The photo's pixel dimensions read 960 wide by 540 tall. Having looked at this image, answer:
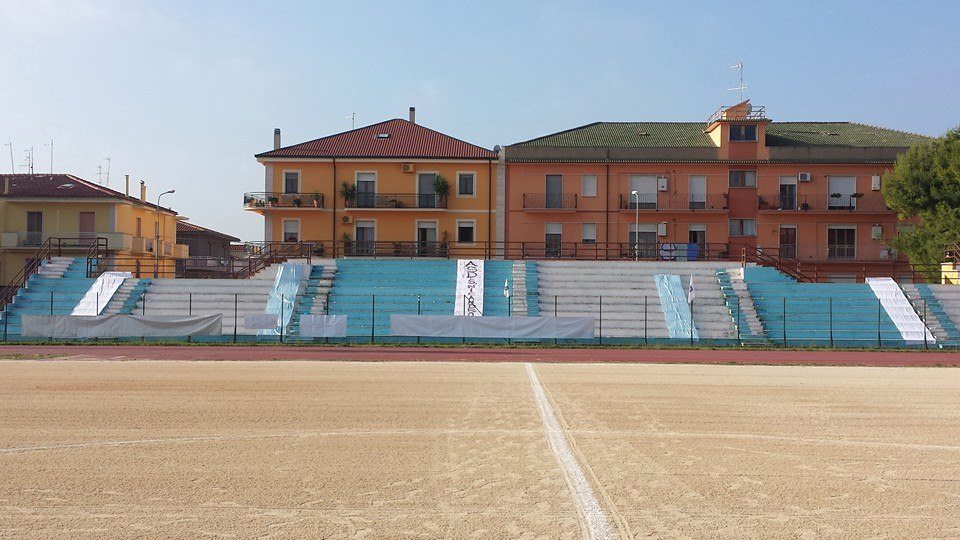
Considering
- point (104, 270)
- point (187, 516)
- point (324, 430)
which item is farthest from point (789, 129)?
point (187, 516)

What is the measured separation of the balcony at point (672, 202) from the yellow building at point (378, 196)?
848 cm

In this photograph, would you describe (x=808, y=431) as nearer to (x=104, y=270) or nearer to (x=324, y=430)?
(x=324, y=430)

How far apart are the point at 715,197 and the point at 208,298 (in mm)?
31164

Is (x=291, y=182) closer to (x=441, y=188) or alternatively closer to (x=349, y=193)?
(x=349, y=193)

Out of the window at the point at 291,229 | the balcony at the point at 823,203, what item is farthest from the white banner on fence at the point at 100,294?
the balcony at the point at 823,203

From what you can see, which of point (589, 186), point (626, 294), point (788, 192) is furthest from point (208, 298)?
point (788, 192)

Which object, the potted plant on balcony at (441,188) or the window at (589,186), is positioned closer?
the potted plant on balcony at (441,188)

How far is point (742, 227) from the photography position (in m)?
55.9

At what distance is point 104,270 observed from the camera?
4712cm

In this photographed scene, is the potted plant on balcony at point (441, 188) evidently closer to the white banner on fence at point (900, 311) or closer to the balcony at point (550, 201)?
the balcony at point (550, 201)

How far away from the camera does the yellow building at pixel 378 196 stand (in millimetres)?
54875

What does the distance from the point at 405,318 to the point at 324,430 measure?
21.6m

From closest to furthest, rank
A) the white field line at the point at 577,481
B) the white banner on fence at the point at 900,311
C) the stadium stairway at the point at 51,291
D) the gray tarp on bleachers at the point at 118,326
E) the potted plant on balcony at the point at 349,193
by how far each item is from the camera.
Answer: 1. the white field line at the point at 577,481
2. the gray tarp on bleachers at the point at 118,326
3. the white banner on fence at the point at 900,311
4. the stadium stairway at the point at 51,291
5. the potted plant on balcony at the point at 349,193

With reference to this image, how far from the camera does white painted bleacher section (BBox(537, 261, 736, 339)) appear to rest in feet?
123
